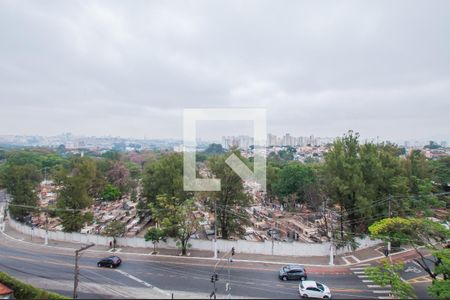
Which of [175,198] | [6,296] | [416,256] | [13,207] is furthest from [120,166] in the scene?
[416,256]

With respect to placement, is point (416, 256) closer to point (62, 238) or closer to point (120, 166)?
point (62, 238)

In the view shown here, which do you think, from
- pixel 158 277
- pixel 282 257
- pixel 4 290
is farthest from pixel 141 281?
pixel 282 257

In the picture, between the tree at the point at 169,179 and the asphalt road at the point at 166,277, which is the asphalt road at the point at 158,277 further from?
the tree at the point at 169,179

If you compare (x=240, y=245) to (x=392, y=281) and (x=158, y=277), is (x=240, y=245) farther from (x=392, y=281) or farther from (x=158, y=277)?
(x=392, y=281)

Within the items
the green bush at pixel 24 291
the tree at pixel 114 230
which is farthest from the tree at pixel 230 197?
the green bush at pixel 24 291

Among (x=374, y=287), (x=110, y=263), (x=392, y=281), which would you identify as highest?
(x=392, y=281)
